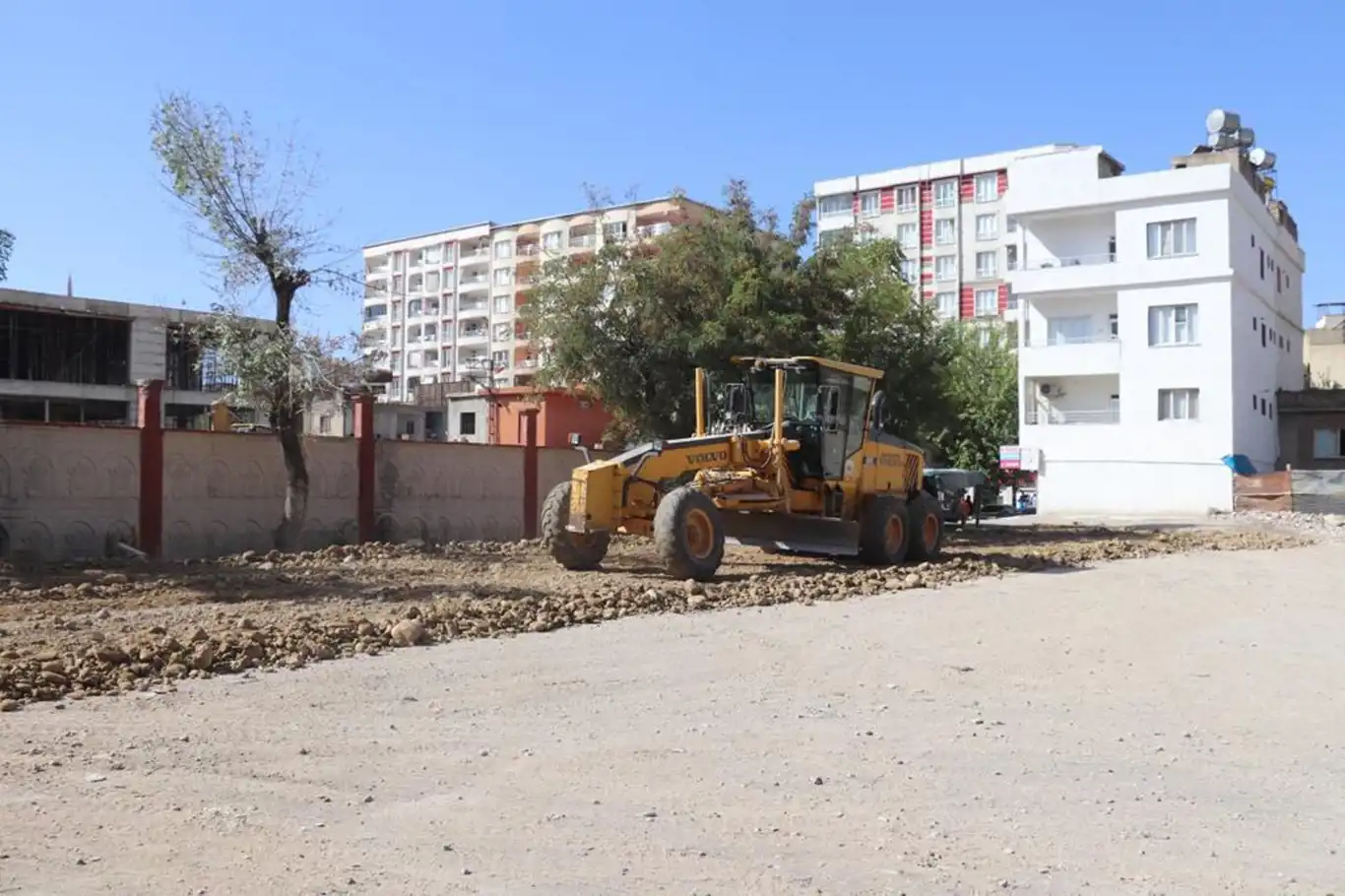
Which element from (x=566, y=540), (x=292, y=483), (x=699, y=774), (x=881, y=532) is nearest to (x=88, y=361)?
(x=292, y=483)

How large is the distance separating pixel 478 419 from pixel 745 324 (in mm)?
18121

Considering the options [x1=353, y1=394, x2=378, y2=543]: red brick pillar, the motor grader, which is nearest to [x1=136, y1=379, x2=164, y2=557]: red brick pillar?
[x1=353, y1=394, x2=378, y2=543]: red brick pillar

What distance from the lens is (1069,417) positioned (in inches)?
1972

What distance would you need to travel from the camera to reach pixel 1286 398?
175ft

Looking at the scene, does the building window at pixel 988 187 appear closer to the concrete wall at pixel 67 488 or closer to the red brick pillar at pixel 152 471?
the red brick pillar at pixel 152 471

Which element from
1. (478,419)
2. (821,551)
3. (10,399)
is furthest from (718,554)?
(10,399)

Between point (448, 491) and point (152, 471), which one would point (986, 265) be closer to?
point (448, 491)

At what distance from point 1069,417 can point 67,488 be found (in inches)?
1567

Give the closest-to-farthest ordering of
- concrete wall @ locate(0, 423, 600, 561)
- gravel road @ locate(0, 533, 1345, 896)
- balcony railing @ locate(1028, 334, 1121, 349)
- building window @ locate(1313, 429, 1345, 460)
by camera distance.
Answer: gravel road @ locate(0, 533, 1345, 896), concrete wall @ locate(0, 423, 600, 561), balcony railing @ locate(1028, 334, 1121, 349), building window @ locate(1313, 429, 1345, 460)

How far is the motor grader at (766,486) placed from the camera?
17141 millimetres

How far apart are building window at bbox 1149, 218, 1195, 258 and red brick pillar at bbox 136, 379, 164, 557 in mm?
38499

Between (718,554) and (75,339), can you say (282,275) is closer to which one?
(718,554)

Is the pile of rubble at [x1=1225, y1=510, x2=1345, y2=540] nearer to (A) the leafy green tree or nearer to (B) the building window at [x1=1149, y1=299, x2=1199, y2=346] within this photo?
(B) the building window at [x1=1149, y1=299, x2=1199, y2=346]

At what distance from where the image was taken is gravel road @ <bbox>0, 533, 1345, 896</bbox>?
518 cm
